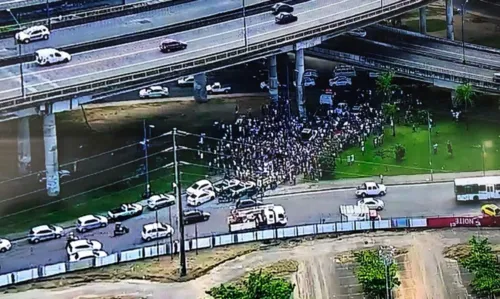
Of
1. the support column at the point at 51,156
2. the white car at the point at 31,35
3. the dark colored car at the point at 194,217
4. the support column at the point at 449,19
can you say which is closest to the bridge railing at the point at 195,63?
the support column at the point at 51,156

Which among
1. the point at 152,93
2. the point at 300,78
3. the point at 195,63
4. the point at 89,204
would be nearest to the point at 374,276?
the point at 89,204

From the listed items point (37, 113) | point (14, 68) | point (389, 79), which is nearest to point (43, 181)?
point (37, 113)

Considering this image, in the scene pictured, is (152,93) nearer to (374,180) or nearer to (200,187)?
(200,187)

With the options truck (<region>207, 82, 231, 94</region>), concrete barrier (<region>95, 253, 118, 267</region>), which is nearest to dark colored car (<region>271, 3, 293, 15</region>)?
truck (<region>207, 82, 231, 94</region>)

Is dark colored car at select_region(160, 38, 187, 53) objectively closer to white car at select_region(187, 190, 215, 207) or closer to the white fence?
white car at select_region(187, 190, 215, 207)

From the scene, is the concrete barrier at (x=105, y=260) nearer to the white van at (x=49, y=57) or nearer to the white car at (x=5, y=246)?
the white car at (x=5, y=246)

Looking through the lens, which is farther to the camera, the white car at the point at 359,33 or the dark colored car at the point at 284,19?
the white car at the point at 359,33
